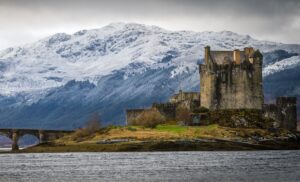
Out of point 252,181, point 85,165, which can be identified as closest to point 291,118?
point 85,165

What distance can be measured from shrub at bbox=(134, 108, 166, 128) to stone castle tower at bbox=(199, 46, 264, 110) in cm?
906

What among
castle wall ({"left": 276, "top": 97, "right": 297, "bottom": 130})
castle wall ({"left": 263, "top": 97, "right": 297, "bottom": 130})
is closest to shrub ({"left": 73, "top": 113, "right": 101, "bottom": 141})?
castle wall ({"left": 263, "top": 97, "right": 297, "bottom": 130})

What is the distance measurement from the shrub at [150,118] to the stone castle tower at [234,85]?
9057mm

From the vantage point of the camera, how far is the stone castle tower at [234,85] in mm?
177875

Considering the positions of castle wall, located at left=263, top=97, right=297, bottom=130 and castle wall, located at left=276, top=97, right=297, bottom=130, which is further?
castle wall, located at left=276, top=97, right=297, bottom=130

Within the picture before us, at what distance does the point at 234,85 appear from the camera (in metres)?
178

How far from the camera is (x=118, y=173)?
10738 centimetres

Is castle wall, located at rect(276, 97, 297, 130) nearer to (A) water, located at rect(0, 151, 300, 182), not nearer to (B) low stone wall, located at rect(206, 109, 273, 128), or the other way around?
(B) low stone wall, located at rect(206, 109, 273, 128)

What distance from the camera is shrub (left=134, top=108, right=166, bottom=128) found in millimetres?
173188

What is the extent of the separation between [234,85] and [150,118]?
17105 millimetres

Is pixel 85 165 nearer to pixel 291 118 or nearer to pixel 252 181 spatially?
pixel 252 181

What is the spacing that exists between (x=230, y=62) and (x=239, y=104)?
26.7 feet

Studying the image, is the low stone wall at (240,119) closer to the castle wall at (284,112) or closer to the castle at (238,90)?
the castle at (238,90)

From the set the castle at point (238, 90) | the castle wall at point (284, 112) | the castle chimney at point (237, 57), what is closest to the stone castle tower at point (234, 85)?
the castle at point (238, 90)
